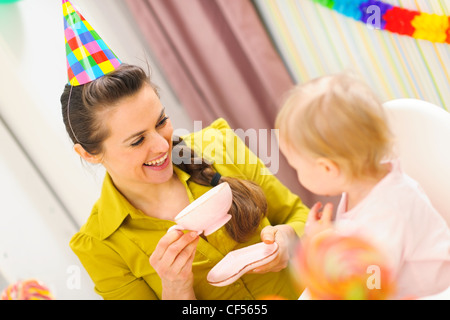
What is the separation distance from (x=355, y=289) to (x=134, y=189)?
0.54m

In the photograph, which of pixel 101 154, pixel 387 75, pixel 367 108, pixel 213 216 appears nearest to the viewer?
pixel 367 108

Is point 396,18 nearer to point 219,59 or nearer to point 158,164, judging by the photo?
point 219,59

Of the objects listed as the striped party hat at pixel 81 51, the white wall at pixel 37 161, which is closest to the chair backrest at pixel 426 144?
the striped party hat at pixel 81 51

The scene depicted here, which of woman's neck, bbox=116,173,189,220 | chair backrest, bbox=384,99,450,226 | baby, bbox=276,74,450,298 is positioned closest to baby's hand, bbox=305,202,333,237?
baby, bbox=276,74,450,298

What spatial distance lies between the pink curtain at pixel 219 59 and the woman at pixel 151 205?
1.14 feet

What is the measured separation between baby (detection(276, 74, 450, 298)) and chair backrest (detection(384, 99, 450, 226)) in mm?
208

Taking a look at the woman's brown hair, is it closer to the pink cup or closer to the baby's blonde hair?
the pink cup

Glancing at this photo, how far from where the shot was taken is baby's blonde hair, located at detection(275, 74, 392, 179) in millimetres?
742

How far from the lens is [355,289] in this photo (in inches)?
29.5

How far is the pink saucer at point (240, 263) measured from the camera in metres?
0.95

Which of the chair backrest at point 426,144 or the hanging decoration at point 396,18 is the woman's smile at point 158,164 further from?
the hanging decoration at point 396,18

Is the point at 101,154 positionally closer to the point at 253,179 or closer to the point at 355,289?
the point at 253,179

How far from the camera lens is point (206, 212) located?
0.89m
